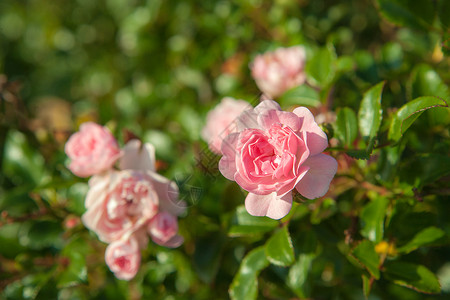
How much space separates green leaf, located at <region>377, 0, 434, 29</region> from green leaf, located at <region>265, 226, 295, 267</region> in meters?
0.53

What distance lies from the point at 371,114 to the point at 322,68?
0.89 ft

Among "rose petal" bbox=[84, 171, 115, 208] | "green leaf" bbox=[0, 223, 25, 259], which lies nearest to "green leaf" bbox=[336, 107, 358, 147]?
"rose petal" bbox=[84, 171, 115, 208]

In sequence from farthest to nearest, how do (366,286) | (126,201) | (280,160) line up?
1. (126,201)
2. (366,286)
3. (280,160)

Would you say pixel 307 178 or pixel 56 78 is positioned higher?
pixel 307 178

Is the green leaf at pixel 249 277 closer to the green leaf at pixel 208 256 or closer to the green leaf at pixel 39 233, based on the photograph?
the green leaf at pixel 208 256

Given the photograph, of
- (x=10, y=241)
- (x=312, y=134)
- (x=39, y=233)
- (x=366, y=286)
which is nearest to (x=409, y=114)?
(x=312, y=134)

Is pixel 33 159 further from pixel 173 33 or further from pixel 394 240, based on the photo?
pixel 394 240

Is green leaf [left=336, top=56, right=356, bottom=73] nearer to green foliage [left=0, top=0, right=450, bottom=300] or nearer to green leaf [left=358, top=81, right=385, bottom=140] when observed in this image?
green foliage [left=0, top=0, right=450, bottom=300]

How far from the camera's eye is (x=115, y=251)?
753 mm

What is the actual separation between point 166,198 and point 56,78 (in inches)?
73.2

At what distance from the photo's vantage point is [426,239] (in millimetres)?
702

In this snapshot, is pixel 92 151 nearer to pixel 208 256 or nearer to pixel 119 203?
pixel 119 203

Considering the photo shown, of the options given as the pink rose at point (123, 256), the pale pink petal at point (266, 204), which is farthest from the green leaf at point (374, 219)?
the pink rose at point (123, 256)

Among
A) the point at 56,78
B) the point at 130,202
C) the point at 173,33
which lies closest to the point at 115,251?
the point at 130,202
